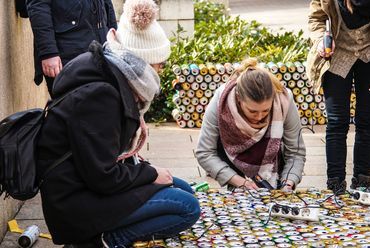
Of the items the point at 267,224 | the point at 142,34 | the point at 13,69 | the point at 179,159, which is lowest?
the point at 179,159

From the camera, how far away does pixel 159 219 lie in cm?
379

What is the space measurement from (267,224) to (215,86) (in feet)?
14.0

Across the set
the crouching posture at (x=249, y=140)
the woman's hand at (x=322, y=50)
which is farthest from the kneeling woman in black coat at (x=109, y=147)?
the woman's hand at (x=322, y=50)

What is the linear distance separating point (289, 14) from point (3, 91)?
14.5m

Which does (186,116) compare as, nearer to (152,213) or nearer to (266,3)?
(152,213)

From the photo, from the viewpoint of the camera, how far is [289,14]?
61.6ft

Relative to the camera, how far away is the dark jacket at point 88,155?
3.45 m

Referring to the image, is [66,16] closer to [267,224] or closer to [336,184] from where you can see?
[267,224]

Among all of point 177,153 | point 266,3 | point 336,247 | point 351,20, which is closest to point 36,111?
point 336,247

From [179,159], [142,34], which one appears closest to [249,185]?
[142,34]

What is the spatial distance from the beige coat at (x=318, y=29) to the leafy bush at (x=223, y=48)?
326 cm

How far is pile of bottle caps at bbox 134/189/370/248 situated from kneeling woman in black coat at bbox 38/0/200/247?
16 centimetres

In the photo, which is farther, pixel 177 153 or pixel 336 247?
pixel 177 153

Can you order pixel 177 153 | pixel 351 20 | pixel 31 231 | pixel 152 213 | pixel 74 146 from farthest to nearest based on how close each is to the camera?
pixel 177 153, pixel 351 20, pixel 31 231, pixel 152 213, pixel 74 146
